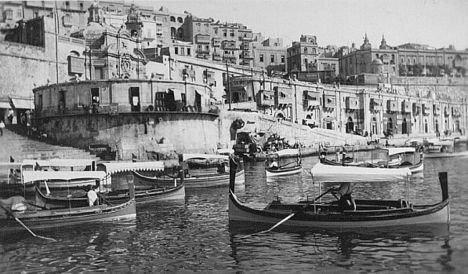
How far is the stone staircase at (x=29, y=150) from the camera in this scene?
26234 mm

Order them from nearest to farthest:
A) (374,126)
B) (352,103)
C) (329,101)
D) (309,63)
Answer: (329,101) → (374,126) → (352,103) → (309,63)

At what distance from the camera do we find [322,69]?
73.3 meters

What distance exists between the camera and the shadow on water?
1012cm

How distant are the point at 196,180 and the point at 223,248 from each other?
1263 centimetres

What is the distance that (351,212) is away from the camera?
43.4ft

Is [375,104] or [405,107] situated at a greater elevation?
[375,104]

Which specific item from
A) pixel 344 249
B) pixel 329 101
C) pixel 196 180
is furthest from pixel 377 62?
pixel 344 249

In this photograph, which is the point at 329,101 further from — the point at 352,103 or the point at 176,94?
the point at 176,94

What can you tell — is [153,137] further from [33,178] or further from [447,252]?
[447,252]

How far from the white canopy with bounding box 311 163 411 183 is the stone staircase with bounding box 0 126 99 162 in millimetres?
18498

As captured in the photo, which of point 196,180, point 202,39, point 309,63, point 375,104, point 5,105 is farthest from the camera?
point 309,63

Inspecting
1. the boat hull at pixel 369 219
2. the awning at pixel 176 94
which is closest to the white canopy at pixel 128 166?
the awning at pixel 176 94

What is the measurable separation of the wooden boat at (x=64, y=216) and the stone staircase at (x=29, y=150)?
12081 millimetres

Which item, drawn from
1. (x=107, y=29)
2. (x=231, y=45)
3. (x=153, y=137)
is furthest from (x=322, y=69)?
(x=153, y=137)
